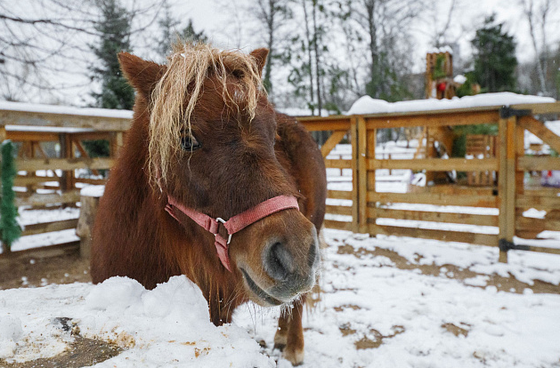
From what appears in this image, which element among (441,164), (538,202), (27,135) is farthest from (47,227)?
(538,202)

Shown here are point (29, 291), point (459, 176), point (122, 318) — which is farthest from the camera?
point (459, 176)

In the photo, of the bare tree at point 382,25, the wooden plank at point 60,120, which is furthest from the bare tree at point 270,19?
the wooden plank at point 60,120

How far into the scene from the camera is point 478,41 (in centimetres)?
2181

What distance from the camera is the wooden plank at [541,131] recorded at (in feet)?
13.9

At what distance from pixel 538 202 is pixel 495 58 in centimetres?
2171

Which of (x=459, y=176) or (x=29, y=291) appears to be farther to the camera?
(x=459, y=176)

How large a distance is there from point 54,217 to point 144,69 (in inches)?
319

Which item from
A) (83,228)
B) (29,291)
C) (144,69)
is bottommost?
(83,228)

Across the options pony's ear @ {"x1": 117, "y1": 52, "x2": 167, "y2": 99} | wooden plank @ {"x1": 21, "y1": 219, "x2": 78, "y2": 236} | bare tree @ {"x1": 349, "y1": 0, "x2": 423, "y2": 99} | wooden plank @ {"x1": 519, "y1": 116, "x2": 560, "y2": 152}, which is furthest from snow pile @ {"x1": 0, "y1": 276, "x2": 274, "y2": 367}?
bare tree @ {"x1": 349, "y1": 0, "x2": 423, "y2": 99}

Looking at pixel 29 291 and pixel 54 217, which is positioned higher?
pixel 29 291

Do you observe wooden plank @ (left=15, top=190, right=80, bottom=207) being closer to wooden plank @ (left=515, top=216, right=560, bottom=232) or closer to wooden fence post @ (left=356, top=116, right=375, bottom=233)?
wooden fence post @ (left=356, top=116, right=375, bottom=233)

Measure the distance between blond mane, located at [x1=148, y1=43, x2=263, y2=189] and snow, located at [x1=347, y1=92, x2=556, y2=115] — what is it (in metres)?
4.21

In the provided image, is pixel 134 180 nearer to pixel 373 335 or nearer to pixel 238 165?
pixel 238 165

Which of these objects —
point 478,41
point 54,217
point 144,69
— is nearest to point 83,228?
point 54,217
